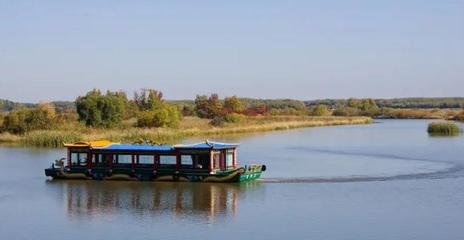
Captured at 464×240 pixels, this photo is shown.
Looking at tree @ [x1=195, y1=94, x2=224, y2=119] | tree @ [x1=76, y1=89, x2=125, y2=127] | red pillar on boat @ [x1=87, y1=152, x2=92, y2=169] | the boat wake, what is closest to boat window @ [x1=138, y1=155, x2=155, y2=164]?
red pillar on boat @ [x1=87, y1=152, x2=92, y2=169]

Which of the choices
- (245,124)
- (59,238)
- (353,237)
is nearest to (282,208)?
(353,237)

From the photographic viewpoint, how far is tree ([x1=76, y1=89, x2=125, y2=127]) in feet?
199

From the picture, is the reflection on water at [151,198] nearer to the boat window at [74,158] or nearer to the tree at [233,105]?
the boat window at [74,158]

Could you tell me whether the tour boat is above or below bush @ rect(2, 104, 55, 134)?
below

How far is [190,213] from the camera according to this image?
81.7 ft

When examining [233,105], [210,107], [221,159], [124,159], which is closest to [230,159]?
[221,159]

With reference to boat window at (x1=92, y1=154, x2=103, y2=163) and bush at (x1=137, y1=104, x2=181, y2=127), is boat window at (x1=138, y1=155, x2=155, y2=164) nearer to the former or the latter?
boat window at (x1=92, y1=154, x2=103, y2=163)

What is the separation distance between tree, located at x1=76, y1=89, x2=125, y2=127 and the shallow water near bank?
65.0 feet

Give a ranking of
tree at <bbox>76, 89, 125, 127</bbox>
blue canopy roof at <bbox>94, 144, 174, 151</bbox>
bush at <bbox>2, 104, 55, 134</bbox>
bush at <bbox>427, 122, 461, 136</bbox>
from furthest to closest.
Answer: bush at <bbox>427, 122, 461, 136</bbox>
tree at <bbox>76, 89, 125, 127</bbox>
bush at <bbox>2, 104, 55, 134</bbox>
blue canopy roof at <bbox>94, 144, 174, 151</bbox>

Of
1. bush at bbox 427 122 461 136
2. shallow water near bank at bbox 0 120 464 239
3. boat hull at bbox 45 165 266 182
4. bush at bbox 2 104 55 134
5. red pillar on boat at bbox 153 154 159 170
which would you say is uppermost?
bush at bbox 2 104 55 134

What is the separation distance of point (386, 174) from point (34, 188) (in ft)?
48.1

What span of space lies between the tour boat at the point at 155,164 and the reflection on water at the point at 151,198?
0.41 meters

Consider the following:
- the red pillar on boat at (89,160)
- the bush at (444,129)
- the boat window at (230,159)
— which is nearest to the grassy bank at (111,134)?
the red pillar on boat at (89,160)

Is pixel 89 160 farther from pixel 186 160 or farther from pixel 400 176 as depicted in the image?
pixel 400 176
